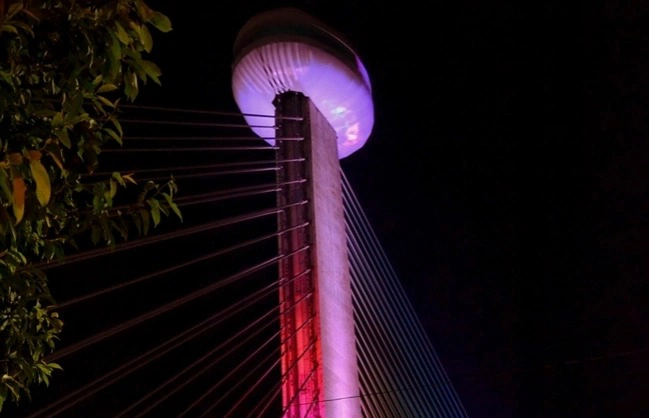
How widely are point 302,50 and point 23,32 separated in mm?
3775

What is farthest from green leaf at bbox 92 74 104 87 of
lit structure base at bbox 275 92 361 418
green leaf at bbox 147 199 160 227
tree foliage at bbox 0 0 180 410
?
lit structure base at bbox 275 92 361 418

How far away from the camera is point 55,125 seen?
1744 mm

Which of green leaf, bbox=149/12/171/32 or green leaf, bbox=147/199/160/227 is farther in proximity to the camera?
green leaf, bbox=147/199/160/227

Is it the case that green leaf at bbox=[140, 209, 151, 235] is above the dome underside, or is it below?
below

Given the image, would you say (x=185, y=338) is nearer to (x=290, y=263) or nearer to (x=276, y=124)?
(x=290, y=263)

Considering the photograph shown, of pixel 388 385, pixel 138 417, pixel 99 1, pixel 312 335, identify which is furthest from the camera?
pixel 388 385

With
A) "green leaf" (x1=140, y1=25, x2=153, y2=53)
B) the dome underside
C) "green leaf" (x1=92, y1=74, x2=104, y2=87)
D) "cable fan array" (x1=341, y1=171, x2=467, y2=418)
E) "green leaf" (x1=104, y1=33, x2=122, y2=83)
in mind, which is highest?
the dome underside

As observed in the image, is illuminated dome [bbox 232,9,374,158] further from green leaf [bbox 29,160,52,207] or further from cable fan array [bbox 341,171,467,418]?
green leaf [bbox 29,160,52,207]

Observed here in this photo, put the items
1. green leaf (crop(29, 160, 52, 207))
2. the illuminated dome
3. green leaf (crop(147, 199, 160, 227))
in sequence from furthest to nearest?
the illuminated dome, green leaf (crop(147, 199, 160, 227)), green leaf (crop(29, 160, 52, 207))

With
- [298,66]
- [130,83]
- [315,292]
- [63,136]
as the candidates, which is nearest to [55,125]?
[63,136]

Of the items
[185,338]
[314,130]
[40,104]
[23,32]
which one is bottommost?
[185,338]

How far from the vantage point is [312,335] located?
466 cm

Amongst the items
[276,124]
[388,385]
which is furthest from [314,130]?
[388,385]

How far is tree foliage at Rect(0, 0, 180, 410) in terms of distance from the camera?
171 centimetres
